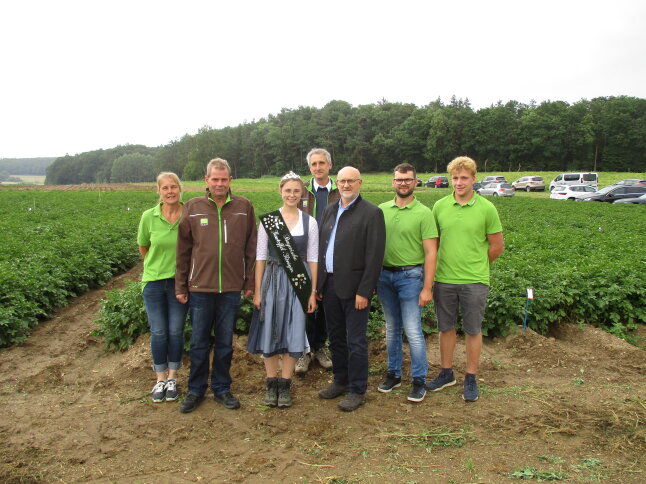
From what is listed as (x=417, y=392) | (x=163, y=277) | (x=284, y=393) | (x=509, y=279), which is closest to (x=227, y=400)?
(x=284, y=393)

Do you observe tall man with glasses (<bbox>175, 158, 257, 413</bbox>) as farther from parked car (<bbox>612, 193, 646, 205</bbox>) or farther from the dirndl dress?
parked car (<bbox>612, 193, 646, 205</bbox>)

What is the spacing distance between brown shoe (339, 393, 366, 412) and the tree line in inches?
3163

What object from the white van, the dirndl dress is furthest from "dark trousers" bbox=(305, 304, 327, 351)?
the white van

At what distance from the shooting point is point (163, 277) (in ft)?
14.4

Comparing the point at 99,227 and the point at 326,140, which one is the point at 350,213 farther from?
the point at 326,140

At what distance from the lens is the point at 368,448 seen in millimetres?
3604

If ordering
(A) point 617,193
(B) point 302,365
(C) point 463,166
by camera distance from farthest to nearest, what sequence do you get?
(A) point 617,193
(B) point 302,365
(C) point 463,166

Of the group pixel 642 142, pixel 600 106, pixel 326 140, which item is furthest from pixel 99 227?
pixel 600 106

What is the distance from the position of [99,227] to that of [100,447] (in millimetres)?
11665

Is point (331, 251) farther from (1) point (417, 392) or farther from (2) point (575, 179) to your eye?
(2) point (575, 179)

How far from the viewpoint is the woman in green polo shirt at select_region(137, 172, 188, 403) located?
14.5ft

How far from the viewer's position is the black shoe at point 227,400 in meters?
4.32

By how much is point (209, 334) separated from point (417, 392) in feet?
6.83

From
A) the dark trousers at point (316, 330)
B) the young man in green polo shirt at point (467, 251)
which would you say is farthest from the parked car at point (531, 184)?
the young man in green polo shirt at point (467, 251)
